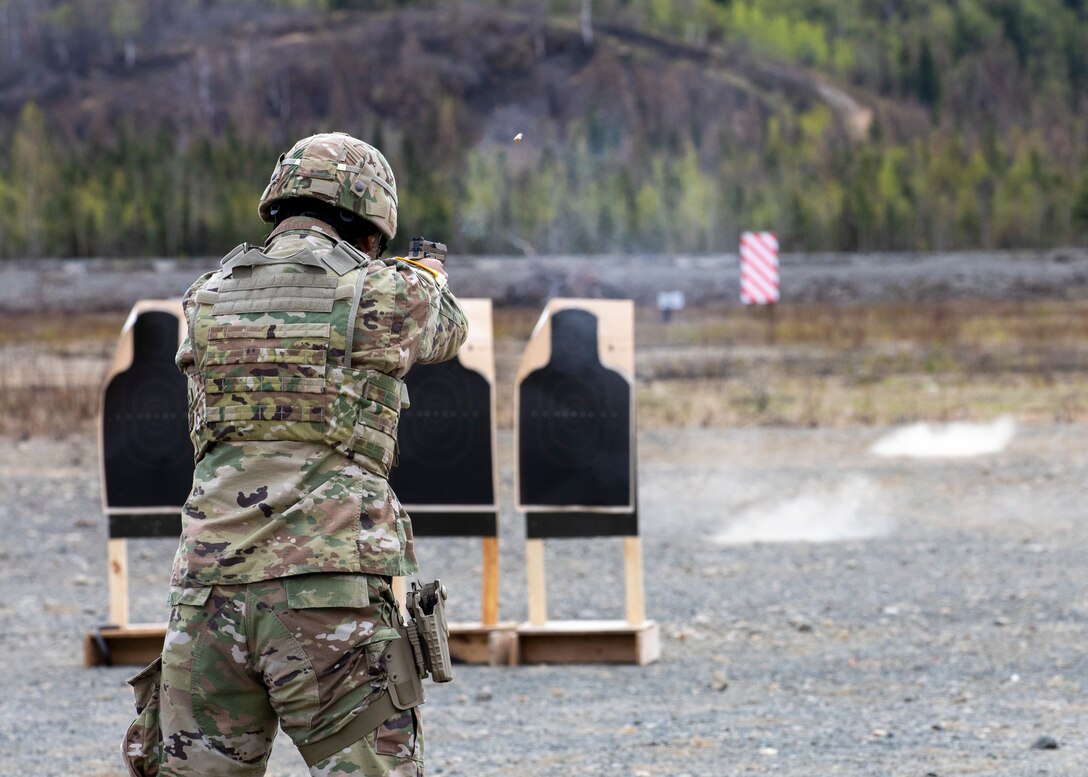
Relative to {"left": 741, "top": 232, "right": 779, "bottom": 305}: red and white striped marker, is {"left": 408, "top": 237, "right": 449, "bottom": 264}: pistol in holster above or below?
below

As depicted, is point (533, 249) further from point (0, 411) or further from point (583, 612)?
point (583, 612)

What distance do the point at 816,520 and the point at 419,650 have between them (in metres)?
6.89

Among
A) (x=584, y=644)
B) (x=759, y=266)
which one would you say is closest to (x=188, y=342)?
(x=584, y=644)

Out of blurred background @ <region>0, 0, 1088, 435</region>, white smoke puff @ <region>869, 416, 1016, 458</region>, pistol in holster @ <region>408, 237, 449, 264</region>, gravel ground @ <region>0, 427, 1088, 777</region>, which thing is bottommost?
gravel ground @ <region>0, 427, 1088, 777</region>

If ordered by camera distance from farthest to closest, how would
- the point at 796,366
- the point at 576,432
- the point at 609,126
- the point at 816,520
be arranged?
the point at 609,126 → the point at 796,366 → the point at 816,520 → the point at 576,432

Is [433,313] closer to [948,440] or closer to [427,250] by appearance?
[427,250]

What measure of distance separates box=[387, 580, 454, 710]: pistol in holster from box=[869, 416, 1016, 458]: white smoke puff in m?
9.74

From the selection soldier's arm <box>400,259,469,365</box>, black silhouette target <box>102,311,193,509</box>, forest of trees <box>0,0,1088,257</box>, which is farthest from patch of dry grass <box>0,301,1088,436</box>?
soldier's arm <box>400,259,469,365</box>

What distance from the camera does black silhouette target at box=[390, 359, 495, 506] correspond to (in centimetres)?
640

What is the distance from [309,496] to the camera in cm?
293

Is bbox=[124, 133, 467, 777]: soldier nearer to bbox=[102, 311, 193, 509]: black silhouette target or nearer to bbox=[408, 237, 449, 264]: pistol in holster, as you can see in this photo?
bbox=[408, 237, 449, 264]: pistol in holster

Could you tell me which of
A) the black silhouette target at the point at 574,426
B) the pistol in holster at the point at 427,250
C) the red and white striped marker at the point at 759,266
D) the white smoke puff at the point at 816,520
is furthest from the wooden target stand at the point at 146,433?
the red and white striped marker at the point at 759,266

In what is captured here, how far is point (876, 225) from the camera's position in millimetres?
52281

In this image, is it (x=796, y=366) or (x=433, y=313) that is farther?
(x=796, y=366)
